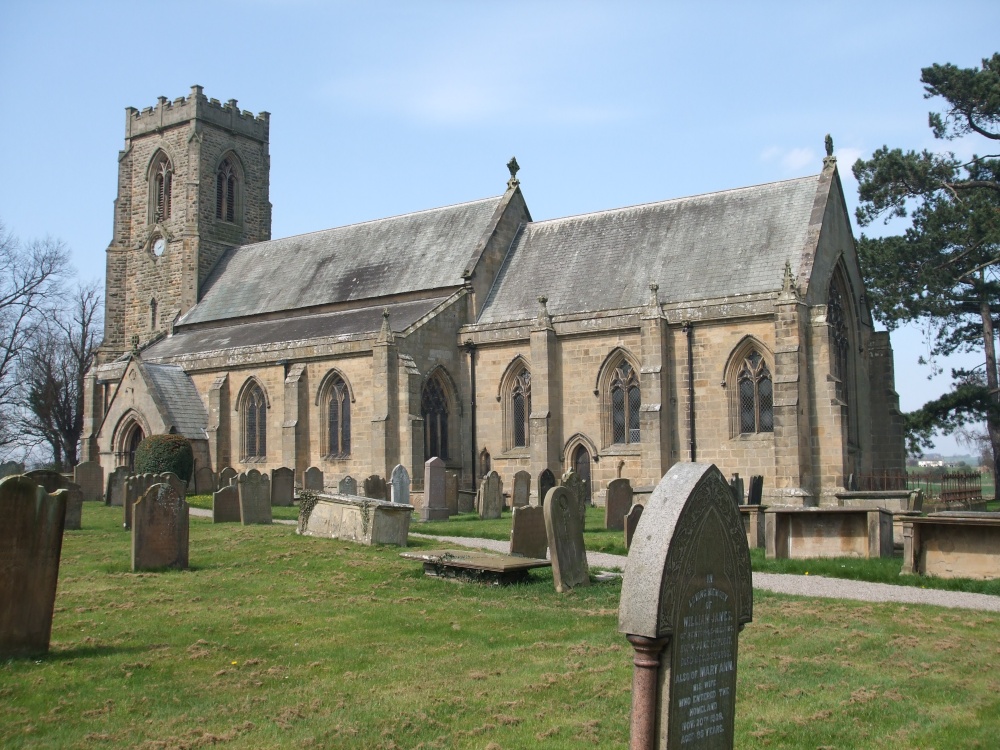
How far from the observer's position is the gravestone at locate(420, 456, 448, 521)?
83.9ft

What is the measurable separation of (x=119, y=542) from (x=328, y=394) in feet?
55.4

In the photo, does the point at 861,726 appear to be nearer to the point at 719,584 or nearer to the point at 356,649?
the point at 719,584

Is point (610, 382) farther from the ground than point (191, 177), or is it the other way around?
point (191, 177)

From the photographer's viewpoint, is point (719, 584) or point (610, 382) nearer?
point (719, 584)

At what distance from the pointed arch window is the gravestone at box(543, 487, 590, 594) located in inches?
790

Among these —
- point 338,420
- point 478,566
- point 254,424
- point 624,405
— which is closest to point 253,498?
point 478,566

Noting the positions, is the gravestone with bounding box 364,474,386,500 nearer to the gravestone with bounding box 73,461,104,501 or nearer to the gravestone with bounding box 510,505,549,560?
the gravestone with bounding box 510,505,549,560

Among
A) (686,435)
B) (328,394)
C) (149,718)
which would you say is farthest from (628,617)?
(328,394)

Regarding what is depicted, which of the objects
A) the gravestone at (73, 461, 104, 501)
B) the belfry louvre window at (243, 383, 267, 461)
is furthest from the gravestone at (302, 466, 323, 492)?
the gravestone at (73, 461, 104, 501)

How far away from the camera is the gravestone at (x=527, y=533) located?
52.7ft

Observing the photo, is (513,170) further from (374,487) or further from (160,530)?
(160,530)

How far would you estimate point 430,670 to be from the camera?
30.2ft

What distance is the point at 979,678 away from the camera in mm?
9070

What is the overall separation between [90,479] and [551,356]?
15934mm
